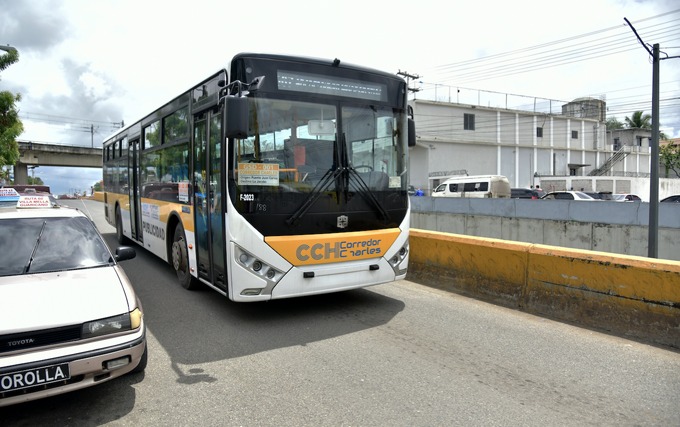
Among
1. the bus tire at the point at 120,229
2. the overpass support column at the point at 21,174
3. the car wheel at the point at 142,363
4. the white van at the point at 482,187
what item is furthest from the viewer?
the overpass support column at the point at 21,174

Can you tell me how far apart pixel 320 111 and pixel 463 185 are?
953 inches

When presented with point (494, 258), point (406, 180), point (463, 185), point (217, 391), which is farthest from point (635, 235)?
point (463, 185)

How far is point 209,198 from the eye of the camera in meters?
5.85

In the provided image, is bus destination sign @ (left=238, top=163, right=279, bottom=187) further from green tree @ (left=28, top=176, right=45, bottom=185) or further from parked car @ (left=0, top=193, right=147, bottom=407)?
green tree @ (left=28, top=176, right=45, bottom=185)

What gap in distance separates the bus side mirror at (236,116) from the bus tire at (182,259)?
288 centimetres

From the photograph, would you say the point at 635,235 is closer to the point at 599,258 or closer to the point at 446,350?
the point at 599,258

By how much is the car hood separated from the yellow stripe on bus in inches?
72.5

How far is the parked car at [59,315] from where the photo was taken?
9.83 feet

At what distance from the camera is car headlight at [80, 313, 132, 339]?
3.24m

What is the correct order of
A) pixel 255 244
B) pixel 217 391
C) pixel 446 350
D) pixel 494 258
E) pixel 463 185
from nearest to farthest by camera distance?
pixel 217 391, pixel 446 350, pixel 255 244, pixel 494 258, pixel 463 185

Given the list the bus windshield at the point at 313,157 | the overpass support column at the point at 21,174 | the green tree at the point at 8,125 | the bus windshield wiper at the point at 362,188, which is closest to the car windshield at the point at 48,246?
the bus windshield at the point at 313,157

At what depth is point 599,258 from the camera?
5434mm

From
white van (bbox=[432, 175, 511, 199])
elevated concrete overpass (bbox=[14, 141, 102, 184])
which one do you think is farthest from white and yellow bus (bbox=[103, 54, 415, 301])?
elevated concrete overpass (bbox=[14, 141, 102, 184])

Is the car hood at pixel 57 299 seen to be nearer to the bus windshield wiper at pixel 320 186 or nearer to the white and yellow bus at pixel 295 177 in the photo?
the white and yellow bus at pixel 295 177
